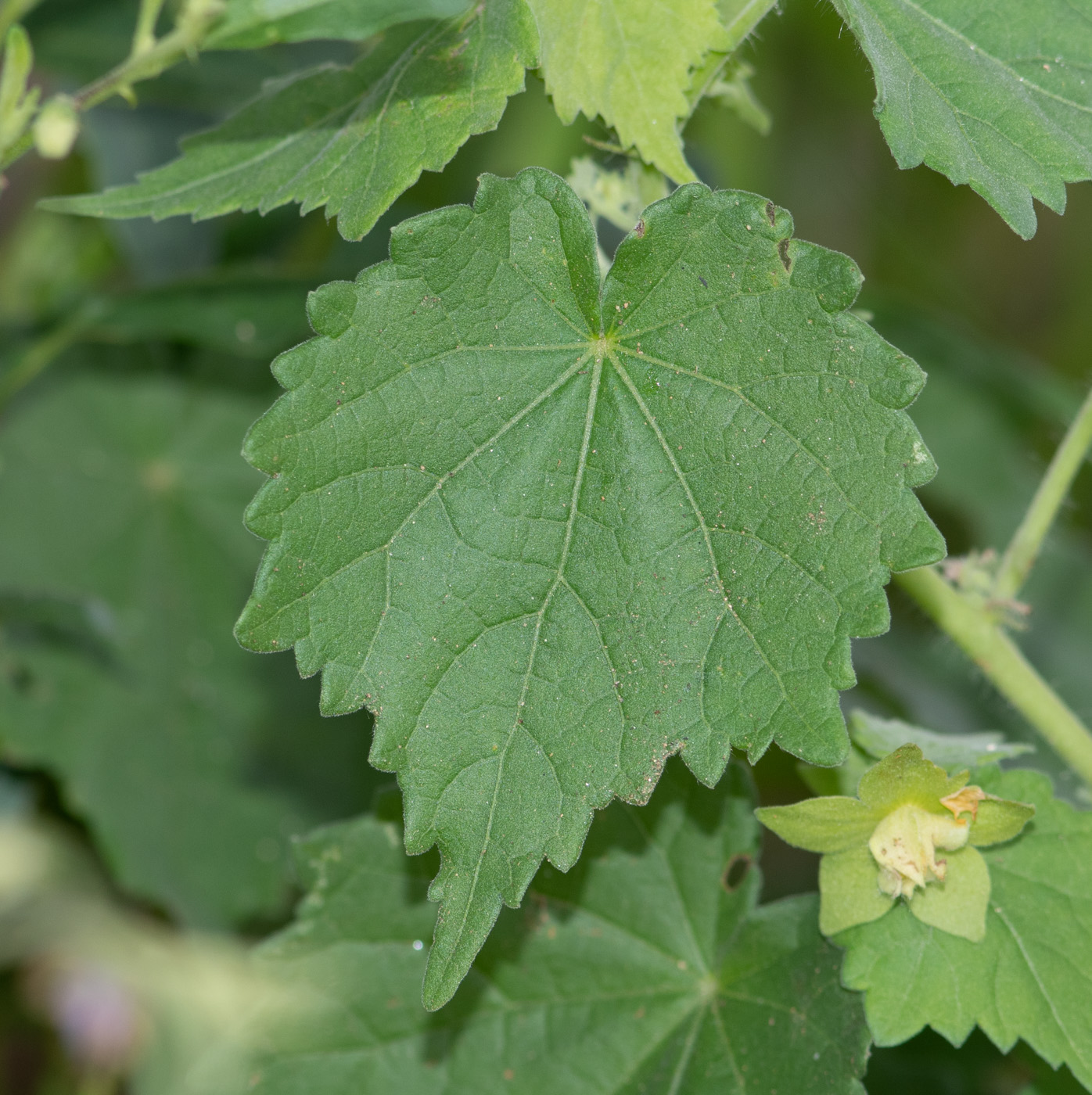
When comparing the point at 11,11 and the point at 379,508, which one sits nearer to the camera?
the point at 379,508

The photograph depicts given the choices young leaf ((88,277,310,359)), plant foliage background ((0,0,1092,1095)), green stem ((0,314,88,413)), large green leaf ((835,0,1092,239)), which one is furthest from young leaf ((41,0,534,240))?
green stem ((0,314,88,413))

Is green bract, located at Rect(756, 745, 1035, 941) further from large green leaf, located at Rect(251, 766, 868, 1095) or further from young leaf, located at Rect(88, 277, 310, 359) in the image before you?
young leaf, located at Rect(88, 277, 310, 359)

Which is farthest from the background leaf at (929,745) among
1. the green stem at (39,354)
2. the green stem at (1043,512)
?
the green stem at (39,354)

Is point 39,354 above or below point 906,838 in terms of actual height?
below

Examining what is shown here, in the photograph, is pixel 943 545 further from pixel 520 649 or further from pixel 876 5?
pixel 876 5

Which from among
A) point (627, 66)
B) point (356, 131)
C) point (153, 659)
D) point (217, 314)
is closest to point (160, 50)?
point (356, 131)

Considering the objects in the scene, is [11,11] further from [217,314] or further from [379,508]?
[217,314]

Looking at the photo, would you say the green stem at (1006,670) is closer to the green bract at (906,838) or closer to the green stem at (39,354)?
the green bract at (906,838)
